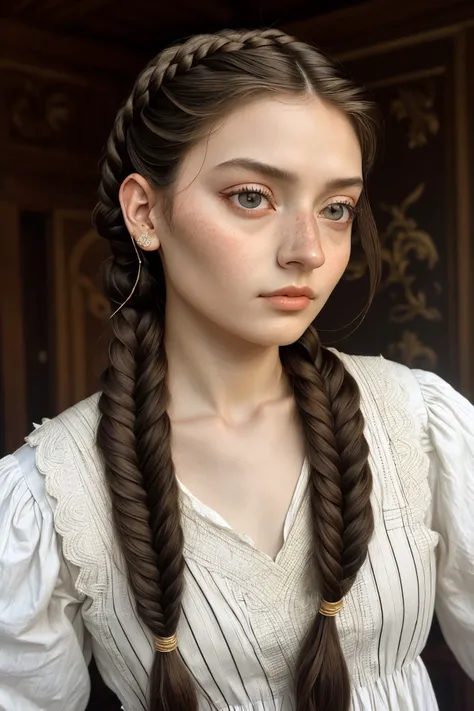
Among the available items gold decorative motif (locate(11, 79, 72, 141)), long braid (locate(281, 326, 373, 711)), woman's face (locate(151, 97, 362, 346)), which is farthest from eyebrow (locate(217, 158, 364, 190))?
gold decorative motif (locate(11, 79, 72, 141))

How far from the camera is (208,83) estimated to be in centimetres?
86

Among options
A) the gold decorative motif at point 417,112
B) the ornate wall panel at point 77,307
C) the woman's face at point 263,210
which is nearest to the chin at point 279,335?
the woman's face at point 263,210

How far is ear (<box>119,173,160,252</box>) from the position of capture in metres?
0.93

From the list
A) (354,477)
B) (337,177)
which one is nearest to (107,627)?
(354,477)

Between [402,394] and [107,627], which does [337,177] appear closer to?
[402,394]

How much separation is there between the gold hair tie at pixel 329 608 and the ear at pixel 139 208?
47cm

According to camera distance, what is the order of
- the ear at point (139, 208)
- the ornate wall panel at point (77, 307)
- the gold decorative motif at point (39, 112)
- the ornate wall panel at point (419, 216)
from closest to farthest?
1. the ear at point (139, 208)
2. the ornate wall panel at point (419, 216)
3. the gold decorative motif at point (39, 112)
4. the ornate wall panel at point (77, 307)

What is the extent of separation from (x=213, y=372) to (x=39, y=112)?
4.28ft

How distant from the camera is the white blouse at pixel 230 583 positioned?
0.88 m

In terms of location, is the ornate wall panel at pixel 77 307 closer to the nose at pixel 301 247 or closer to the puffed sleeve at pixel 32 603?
the puffed sleeve at pixel 32 603

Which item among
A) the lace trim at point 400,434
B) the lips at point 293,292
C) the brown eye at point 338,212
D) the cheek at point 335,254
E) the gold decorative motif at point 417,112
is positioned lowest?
the lace trim at point 400,434

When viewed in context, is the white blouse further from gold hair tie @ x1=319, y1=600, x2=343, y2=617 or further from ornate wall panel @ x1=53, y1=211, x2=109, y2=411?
ornate wall panel @ x1=53, y1=211, x2=109, y2=411

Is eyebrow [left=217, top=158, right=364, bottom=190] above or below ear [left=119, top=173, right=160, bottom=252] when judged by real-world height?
above

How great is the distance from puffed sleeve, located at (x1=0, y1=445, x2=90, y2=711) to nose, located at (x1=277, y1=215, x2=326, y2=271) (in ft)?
1.30
